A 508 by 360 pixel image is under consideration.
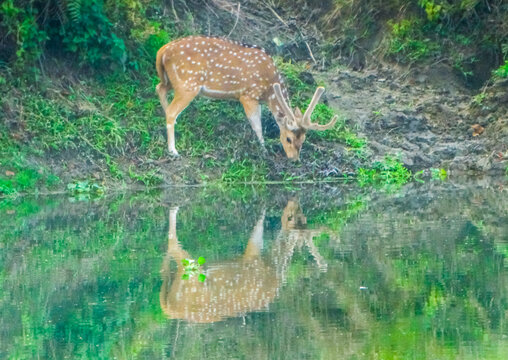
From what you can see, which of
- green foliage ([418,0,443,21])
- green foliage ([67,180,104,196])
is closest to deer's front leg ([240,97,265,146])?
green foliage ([67,180,104,196])

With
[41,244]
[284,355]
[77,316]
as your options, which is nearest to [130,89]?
[41,244]

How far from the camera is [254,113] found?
1711cm

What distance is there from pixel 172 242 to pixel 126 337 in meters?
3.78

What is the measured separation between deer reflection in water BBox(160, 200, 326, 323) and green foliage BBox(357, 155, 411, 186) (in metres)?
5.85

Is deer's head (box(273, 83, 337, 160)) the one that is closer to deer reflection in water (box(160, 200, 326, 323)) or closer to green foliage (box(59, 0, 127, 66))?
green foliage (box(59, 0, 127, 66))

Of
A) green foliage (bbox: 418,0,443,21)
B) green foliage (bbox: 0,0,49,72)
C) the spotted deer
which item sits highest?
green foliage (bbox: 418,0,443,21)

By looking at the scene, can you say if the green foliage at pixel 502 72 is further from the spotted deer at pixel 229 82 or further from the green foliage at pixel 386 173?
the spotted deer at pixel 229 82

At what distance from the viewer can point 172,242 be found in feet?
35.6

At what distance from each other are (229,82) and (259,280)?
27.6ft

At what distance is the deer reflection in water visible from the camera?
7.84 metres

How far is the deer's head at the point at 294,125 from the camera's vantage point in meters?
16.7

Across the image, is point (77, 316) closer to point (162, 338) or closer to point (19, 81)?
point (162, 338)

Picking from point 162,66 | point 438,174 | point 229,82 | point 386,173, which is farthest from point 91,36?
point 438,174

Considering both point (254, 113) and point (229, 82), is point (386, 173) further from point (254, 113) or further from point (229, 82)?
point (229, 82)
